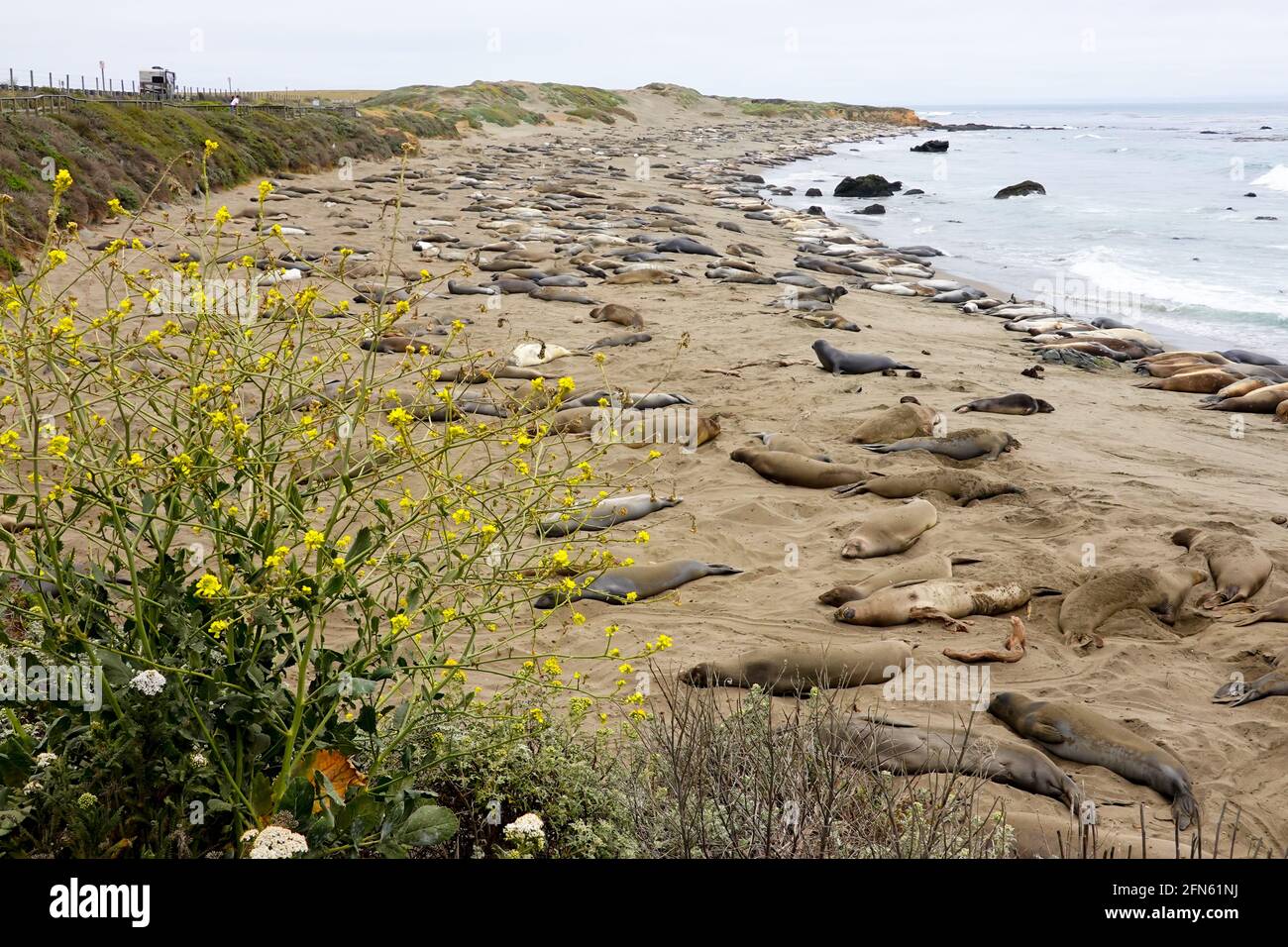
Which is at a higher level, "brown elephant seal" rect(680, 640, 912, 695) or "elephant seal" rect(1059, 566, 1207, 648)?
"elephant seal" rect(1059, 566, 1207, 648)

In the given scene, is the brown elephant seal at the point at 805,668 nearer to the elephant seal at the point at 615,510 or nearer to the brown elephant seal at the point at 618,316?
the elephant seal at the point at 615,510


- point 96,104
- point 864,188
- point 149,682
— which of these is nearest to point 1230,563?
point 149,682

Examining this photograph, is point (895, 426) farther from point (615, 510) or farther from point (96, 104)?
point (96, 104)

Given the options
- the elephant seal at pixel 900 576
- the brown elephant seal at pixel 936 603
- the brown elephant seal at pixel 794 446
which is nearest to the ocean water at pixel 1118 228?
the brown elephant seal at pixel 794 446

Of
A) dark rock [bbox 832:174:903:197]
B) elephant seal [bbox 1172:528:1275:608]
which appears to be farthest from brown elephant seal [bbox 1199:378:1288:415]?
dark rock [bbox 832:174:903:197]

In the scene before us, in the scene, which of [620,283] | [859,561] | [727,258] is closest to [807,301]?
[620,283]

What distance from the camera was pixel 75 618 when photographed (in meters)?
2.53

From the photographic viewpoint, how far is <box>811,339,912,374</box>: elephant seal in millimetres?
9992

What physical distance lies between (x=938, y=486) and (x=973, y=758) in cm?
333

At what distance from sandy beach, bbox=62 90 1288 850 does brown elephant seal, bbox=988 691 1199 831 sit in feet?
0.19

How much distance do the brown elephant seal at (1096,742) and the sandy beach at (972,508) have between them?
6 cm

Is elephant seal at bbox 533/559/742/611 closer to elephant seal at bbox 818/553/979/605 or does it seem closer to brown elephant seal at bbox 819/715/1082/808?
elephant seal at bbox 818/553/979/605

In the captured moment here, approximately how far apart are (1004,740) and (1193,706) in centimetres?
109

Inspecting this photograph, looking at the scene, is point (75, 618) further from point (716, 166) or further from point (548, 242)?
point (716, 166)
